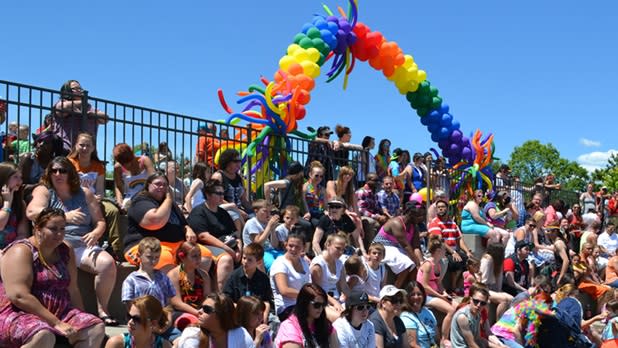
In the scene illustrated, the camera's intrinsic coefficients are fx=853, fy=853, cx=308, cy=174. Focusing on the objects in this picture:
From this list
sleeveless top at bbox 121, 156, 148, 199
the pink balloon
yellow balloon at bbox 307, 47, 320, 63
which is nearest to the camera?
sleeveless top at bbox 121, 156, 148, 199

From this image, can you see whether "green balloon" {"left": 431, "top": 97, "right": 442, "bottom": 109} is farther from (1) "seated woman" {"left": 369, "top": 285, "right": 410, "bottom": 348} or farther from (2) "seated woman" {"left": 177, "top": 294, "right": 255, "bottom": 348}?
(2) "seated woman" {"left": 177, "top": 294, "right": 255, "bottom": 348}

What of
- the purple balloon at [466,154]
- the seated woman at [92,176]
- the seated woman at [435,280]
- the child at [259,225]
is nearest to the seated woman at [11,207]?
the seated woman at [92,176]

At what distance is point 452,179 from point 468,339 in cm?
820

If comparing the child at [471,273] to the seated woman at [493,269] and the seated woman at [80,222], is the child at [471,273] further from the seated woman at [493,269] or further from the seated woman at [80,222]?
the seated woman at [80,222]

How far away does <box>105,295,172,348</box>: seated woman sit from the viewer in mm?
5586

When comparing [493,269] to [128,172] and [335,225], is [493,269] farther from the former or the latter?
[128,172]

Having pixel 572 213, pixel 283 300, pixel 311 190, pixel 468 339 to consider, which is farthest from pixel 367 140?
pixel 572 213

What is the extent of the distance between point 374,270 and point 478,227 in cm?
516

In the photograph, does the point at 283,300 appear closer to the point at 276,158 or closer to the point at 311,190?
the point at 311,190

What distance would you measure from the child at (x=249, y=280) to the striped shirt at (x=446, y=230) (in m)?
5.21

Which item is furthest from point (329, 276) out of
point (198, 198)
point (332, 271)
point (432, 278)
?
point (432, 278)

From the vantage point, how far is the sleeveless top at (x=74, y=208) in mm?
6676

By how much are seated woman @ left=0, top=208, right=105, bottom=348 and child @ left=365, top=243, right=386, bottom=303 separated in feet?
12.9

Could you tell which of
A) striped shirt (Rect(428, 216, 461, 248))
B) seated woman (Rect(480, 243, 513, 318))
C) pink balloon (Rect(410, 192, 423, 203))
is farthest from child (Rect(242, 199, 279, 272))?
pink balloon (Rect(410, 192, 423, 203))
